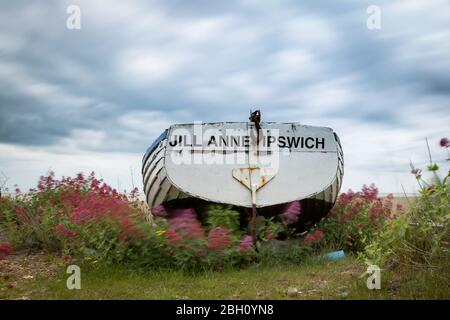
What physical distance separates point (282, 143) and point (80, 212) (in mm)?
2497

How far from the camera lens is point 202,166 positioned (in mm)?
6023

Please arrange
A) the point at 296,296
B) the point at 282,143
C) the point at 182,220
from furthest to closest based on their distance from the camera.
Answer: the point at 282,143 → the point at 182,220 → the point at 296,296

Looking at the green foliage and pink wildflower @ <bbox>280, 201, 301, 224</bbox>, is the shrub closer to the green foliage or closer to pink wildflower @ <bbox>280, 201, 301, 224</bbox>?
pink wildflower @ <bbox>280, 201, 301, 224</bbox>

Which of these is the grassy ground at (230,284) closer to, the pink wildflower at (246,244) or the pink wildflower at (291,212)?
the pink wildflower at (246,244)

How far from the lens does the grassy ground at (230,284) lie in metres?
4.36

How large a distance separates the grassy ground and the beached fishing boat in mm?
943

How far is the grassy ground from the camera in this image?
4363 mm

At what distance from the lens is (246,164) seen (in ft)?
19.9

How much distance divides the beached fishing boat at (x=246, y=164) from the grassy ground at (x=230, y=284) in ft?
3.09

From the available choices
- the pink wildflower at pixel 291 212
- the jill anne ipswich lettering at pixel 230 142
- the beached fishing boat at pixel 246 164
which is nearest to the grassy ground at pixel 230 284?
the pink wildflower at pixel 291 212

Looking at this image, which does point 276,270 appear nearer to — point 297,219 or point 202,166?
point 297,219
